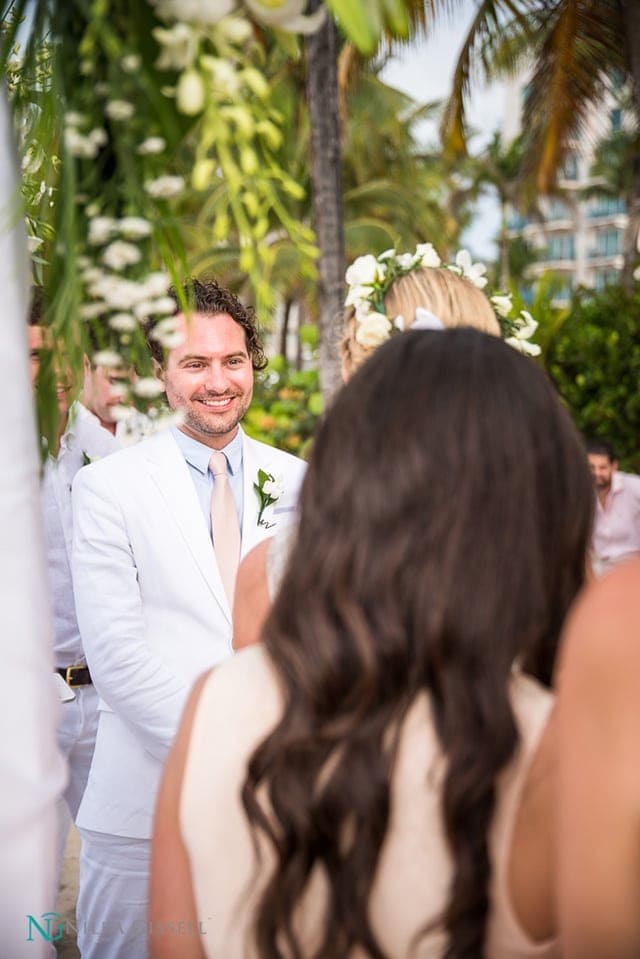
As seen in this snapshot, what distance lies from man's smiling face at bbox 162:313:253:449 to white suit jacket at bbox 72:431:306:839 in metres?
0.27

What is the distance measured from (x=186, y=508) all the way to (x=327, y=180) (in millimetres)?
7235

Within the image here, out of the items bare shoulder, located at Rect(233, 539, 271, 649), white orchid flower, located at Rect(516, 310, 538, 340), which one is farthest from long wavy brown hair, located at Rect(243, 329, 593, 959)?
white orchid flower, located at Rect(516, 310, 538, 340)

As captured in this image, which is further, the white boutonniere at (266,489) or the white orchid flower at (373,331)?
the white boutonniere at (266,489)

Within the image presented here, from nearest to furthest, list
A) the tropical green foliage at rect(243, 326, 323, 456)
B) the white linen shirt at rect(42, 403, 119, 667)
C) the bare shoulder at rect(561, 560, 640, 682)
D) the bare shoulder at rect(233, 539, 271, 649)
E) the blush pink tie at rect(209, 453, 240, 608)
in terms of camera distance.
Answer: the bare shoulder at rect(561, 560, 640, 682), the bare shoulder at rect(233, 539, 271, 649), the blush pink tie at rect(209, 453, 240, 608), the white linen shirt at rect(42, 403, 119, 667), the tropical green foliage at rect(243, 326, 323, 456)

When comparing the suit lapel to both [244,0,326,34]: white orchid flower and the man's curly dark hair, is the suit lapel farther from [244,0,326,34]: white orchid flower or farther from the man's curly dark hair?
[244,0,326,34]: white orchid flower

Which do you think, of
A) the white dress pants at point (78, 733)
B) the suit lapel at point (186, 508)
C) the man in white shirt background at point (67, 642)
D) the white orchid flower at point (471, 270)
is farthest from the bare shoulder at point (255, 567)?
the white orchid flower at point (471, 270)

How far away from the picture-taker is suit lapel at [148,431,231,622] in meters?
2.90

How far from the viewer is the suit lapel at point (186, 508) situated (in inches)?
114

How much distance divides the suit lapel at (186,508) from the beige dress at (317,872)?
1.50 meters

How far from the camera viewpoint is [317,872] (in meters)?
1.32

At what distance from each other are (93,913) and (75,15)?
239cm

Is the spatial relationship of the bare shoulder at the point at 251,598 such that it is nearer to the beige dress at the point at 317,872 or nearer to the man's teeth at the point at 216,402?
the beige dress at the point at 317,872

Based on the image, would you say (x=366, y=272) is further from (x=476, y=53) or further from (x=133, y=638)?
(x=476, y=53)

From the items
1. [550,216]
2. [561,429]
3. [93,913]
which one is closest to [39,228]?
[561,429]
